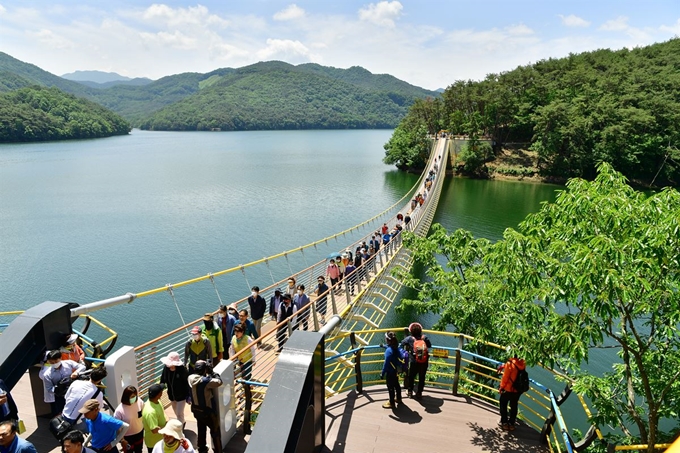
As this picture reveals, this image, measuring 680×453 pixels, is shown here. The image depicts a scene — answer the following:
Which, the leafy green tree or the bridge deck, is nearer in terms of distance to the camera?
the bridge deck

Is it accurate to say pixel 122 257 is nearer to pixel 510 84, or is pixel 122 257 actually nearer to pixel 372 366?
pixel 372 366

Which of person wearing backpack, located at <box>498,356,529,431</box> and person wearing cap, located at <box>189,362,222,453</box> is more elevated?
person wearing cap, located at <box>189,362,222,453</box>

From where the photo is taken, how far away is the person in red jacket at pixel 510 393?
4422 millimetres

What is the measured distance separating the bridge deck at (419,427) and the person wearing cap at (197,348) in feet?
4.62

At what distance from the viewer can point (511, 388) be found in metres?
4.41

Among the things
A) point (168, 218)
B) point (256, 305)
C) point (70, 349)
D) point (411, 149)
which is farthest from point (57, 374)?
point (411, 149)

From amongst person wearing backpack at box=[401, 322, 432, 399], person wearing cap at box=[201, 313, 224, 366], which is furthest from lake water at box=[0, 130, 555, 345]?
person wearing backpack at box=[401, 322, 432, 399]

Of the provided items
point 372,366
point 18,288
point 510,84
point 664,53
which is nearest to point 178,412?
point 372,366

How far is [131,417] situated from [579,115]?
4283cm

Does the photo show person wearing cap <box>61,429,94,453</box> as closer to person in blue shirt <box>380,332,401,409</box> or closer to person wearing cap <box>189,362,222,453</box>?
person wearing cap <box>189,362,222,453</box>

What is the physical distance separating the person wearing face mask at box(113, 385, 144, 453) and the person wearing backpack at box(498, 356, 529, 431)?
3364 mm

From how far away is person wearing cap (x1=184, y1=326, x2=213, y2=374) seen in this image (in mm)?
4699

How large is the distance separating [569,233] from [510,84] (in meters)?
46.7

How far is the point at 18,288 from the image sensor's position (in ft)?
51.5
